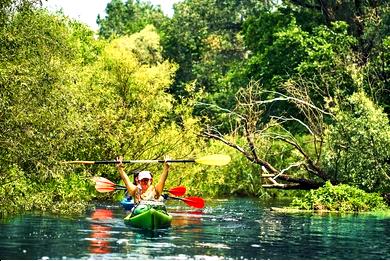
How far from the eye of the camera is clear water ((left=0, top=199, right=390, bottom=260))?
1730 centimetres

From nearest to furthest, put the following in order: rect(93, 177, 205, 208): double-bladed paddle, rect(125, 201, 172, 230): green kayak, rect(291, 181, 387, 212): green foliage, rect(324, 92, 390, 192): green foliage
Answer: rect(125, 201, 172, 230): green kayak → rect(93, 177, 205, 208): double-bladed paddle → rect(291, 181, 387, 212): green foliage → rect(324, 92, 390, 192): green foliage

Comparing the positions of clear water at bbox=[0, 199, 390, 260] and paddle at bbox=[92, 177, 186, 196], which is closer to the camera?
clear water at bbox=[0, 199, 390, 260]

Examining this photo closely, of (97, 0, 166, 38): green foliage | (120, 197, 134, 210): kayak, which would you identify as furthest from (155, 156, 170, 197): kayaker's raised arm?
(97, 0, 166, 38): green foliage

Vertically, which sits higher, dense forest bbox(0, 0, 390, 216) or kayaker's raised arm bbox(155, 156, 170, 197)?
dense forest bbox(0, 0, 390, 216)

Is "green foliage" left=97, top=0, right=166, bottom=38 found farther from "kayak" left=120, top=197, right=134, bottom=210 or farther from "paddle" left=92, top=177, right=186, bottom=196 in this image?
"paddle" left=92, top=177, right=186, bottom=196

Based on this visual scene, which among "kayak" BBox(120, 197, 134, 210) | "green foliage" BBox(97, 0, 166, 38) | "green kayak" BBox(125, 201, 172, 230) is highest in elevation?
"green foliage" BBox(97, 0, 166, 38)

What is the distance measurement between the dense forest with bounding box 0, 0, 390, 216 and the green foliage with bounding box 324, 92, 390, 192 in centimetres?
5

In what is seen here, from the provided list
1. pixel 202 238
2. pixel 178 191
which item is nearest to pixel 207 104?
pixel 178 191

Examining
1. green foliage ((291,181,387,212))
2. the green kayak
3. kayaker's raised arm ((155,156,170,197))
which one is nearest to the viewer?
the green kayak

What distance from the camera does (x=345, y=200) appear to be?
32.5m

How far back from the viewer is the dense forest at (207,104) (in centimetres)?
2309

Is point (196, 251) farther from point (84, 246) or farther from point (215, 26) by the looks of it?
point (215, 26)

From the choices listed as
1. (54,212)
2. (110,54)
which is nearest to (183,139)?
(110,54)

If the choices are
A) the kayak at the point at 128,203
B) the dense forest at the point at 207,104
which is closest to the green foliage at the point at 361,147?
the dense forest at the point at 207,104
